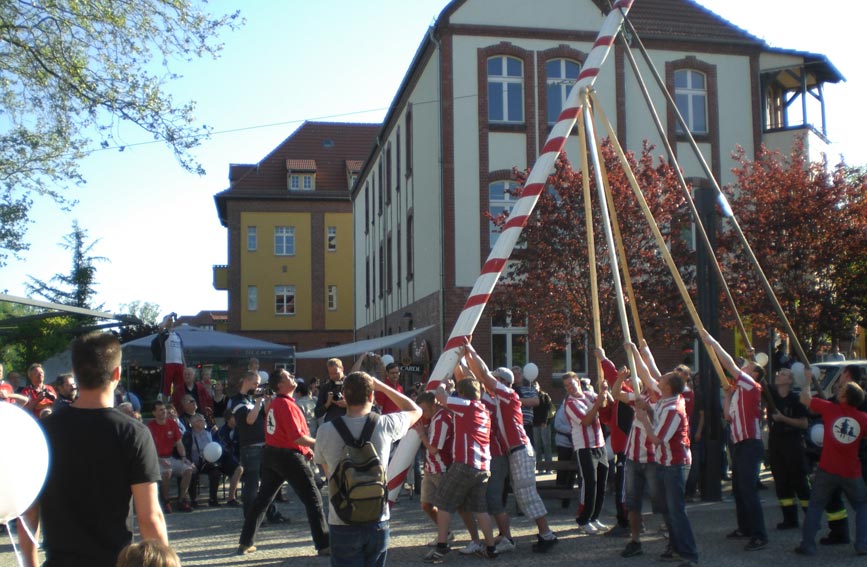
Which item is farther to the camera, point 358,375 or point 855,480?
point 855,480

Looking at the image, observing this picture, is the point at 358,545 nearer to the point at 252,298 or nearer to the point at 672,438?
the point at 672,438

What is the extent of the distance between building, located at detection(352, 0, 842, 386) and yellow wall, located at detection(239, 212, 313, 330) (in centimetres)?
2439

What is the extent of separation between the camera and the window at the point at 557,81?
25859mm

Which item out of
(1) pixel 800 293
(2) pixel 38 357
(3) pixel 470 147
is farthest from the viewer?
(2) pixel 38 357

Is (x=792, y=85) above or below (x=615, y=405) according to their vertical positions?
above

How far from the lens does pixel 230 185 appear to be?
5400 centimetres

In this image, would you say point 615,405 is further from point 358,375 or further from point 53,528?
point 53,528

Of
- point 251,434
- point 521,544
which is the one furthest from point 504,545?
point 251,434

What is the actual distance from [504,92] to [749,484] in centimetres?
1858

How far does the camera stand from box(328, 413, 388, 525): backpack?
534cm

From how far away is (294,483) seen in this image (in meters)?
8.70

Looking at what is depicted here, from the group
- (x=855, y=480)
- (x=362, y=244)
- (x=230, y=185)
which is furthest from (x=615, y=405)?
(x=230, y=185)

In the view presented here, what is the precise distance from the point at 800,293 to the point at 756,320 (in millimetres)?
1219

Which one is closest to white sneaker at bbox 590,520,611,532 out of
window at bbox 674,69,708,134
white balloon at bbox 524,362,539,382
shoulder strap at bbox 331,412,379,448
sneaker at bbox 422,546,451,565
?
sneaker at bbox 422,546,451,565
